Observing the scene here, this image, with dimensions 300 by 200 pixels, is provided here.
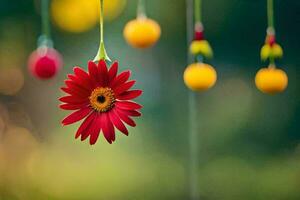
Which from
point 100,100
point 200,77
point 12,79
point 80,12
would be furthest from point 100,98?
point 12,79

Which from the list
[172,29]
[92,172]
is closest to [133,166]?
[92,172]

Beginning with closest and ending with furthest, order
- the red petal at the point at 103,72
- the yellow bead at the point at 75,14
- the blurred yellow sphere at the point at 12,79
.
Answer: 1. the red petal at the point at 103,72
2. the yellow bead at the point at 75,14
3. the blurred yellow sphere at the point at 12,79

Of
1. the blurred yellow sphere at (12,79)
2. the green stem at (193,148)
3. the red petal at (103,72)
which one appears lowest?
the red petal at (103,72)

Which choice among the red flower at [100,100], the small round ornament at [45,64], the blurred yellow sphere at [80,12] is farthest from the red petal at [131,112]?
the blurred yellow sphere at [80,12]

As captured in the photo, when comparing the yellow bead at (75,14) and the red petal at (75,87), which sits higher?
the yellow bead at (75,14)

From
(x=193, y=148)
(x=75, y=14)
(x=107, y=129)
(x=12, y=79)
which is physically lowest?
(x=107, y=129)

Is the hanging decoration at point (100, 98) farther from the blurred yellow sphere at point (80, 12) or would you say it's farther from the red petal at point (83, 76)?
the blurred yellow sphere at point (80, 12)

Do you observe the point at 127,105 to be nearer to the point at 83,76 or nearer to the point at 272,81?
the point at 83,76
